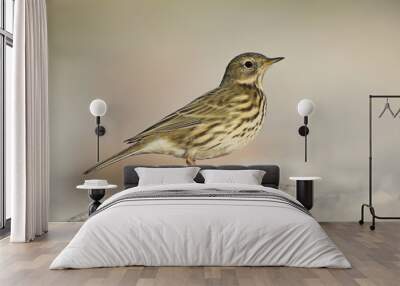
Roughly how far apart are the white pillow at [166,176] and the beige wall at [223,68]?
0.46m

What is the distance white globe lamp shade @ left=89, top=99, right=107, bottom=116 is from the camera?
22.0 ft

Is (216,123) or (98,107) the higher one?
(98,107)

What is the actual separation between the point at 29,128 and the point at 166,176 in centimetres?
162

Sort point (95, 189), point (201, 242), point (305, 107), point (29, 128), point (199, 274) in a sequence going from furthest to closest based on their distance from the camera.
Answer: point (305, 107)
point (95, 189)
point (29, 128)
point (201, 242)
point (199, 274)

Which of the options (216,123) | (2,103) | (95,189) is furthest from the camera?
(216,123)

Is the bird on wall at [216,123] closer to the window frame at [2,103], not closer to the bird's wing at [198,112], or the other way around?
the bird's wing at [198,112]

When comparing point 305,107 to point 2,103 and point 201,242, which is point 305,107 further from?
point 2,103

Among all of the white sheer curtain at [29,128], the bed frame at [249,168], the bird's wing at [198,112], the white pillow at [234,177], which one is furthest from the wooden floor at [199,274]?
the bird's wing at [198,112]

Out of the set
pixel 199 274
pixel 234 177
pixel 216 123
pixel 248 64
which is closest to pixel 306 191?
pixel 234 177

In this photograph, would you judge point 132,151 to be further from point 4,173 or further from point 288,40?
point 288,40

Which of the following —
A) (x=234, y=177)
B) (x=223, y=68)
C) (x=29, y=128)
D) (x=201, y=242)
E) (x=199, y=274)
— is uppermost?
(x=223, y=68)

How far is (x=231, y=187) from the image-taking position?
5.30 meters

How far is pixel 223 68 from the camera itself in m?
6.95

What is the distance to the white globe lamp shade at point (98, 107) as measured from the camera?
6.71 meters
